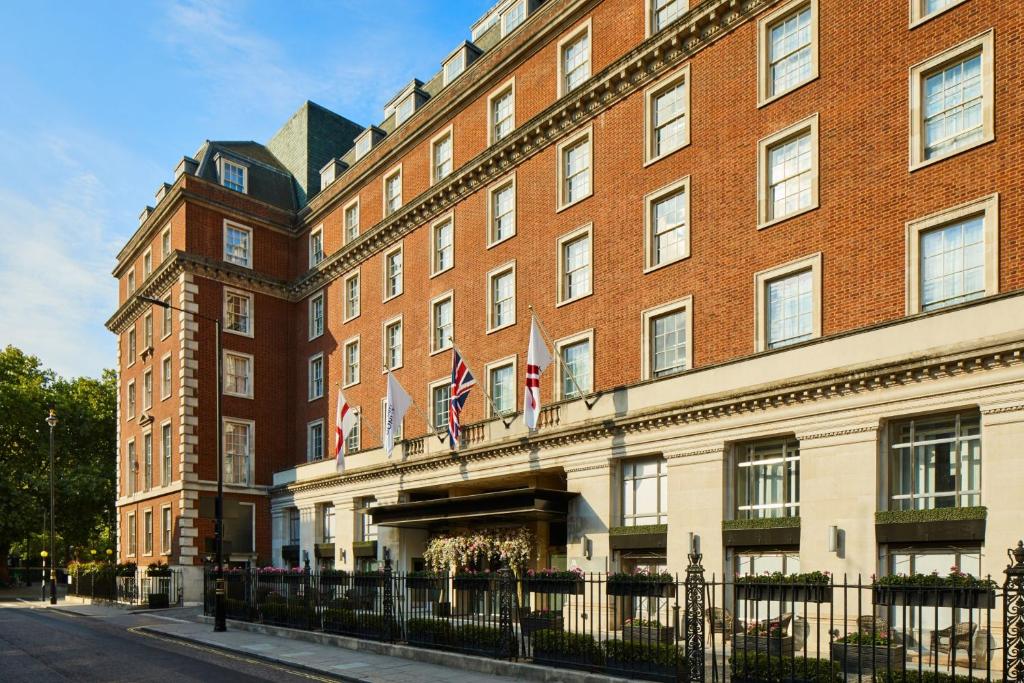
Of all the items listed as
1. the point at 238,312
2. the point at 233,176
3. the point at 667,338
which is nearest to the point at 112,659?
the point at 667,338

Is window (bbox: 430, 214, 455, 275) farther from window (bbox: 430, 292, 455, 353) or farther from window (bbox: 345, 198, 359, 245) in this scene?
window (bbox: 345, 198, 359, 245)

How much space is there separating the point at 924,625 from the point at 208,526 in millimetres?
33787

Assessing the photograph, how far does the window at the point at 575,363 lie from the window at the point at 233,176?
2522cm

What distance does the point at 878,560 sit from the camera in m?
18.5

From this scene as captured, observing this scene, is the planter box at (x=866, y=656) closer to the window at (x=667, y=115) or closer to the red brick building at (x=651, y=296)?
the red brick building at (x=651, y=296)

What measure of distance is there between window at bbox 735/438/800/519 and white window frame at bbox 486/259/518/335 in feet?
36.9

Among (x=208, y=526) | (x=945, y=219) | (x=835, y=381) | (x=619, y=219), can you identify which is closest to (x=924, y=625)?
(x=835, y=381)

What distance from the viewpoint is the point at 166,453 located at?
44969mm

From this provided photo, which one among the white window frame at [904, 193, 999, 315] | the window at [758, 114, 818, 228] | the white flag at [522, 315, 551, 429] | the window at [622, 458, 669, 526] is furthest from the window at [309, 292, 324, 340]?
the white window frame at [904, 193, 999, 315]

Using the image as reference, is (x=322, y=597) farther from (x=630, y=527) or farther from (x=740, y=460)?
(x=740, y=460)

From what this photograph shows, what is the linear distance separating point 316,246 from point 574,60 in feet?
68.1

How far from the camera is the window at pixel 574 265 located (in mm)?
28562

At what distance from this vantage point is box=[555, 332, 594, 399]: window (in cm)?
2808

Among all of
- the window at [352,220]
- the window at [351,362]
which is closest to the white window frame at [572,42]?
the window at [352,220]
